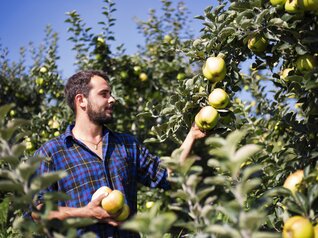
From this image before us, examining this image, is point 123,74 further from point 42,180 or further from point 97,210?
point 42,180

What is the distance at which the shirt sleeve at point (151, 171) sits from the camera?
2.66 metres

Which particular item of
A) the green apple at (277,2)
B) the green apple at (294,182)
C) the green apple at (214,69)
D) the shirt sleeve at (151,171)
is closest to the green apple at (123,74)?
the shirt sleeve at (151,171)

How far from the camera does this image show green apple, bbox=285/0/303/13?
1779 millimetres

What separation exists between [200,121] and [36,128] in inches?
133

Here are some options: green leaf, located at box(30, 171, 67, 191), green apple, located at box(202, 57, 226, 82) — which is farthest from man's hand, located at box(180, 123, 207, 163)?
green leaf, located at box(30, 171, 67, 191)

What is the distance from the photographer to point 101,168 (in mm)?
2447

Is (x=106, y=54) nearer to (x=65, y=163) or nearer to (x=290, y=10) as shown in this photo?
(x=65, y=163)

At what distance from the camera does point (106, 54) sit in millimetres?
5301

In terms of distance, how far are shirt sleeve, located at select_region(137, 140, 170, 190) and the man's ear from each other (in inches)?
20.6

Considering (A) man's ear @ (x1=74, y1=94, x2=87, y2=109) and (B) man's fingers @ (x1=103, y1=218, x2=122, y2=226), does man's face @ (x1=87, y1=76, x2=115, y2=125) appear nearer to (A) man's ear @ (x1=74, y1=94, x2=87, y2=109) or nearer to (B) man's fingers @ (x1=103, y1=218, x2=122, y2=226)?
(A) man's ear @ (x1=74, y1=94, x2=87, y2=109)

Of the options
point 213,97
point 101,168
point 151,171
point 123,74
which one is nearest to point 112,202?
point 101,168

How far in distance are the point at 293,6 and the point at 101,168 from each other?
1411mm

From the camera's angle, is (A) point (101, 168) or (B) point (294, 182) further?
(A) point (101, 168)

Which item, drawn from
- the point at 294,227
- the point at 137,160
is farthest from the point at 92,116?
the point at 294,227
